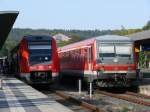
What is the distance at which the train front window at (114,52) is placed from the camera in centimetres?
2717

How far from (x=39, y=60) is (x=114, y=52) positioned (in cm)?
464

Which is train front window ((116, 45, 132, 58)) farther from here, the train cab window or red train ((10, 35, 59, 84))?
red train ((10, 35, 59, 84))

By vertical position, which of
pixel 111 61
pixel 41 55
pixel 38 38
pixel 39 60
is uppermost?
pixel 38 38

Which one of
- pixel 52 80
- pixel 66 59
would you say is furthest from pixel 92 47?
pixel 66 59

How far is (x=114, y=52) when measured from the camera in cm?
2748

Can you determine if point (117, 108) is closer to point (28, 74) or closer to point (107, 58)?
point (107, 58)

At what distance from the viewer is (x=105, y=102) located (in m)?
22.3

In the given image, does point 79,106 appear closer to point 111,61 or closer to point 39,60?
point 111,61

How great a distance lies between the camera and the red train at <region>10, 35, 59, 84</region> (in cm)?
2927

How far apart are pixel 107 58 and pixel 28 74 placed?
499 cm

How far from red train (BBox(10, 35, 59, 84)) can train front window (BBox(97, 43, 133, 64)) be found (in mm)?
3277

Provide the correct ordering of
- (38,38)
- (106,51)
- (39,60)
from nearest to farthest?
(106,51) → (39,60) → (38,38)

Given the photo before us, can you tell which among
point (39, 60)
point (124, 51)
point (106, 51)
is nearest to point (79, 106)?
point (106, 51)

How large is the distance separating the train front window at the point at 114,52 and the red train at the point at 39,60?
10.8 ft
